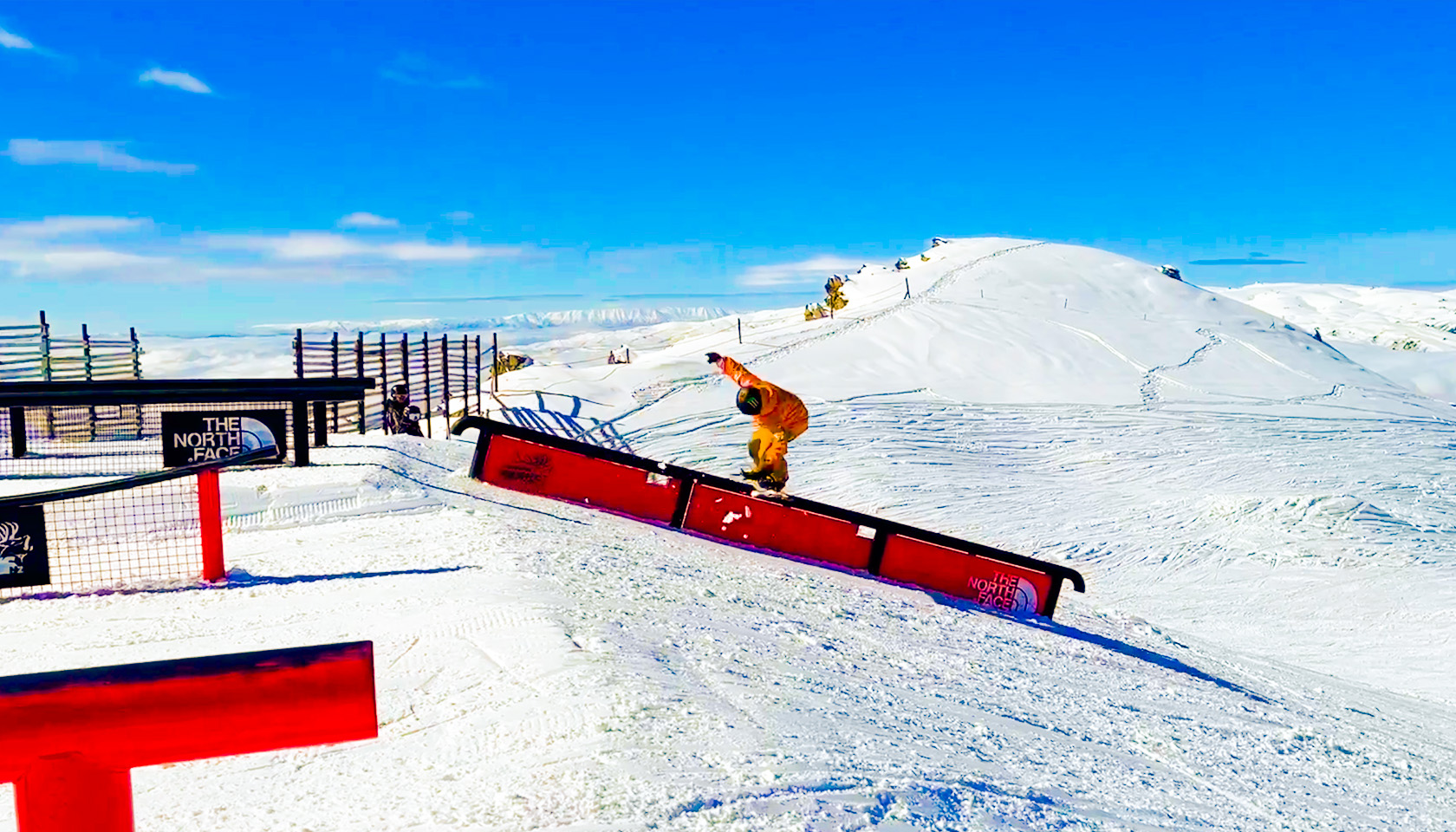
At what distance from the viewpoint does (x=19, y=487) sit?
898 centimetres

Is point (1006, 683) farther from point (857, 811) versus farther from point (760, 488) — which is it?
point (760, 488)

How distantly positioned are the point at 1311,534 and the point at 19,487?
602 inches

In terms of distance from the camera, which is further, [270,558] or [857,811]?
[270,558]

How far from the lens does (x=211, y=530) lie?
19.3ft

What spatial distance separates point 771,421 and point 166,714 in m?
7.08

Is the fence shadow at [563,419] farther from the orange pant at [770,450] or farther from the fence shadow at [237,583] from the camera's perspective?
the fence shadow at [237,583]

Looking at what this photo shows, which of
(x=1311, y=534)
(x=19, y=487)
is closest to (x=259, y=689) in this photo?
(x=19, y=487)

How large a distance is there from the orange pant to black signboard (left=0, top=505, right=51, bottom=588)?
4.91 meters

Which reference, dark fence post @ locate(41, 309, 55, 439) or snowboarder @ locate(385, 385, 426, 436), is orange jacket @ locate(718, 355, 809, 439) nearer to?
snowboarder @ locate(385, 385, 426, 436)

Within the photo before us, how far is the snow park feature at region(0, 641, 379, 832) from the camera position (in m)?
1.29

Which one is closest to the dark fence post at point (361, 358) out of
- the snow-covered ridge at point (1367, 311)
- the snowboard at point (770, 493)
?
the snowboard at point (770, 493)

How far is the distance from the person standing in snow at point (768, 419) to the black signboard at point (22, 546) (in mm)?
4625

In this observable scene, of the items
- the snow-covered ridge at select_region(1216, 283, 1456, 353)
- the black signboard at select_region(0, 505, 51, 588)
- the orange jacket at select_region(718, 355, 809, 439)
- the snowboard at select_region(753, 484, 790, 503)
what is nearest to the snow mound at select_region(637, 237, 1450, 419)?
the snowboard at select_region(753, 484, 790, 503)

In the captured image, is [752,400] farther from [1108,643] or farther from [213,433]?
[213,433]
